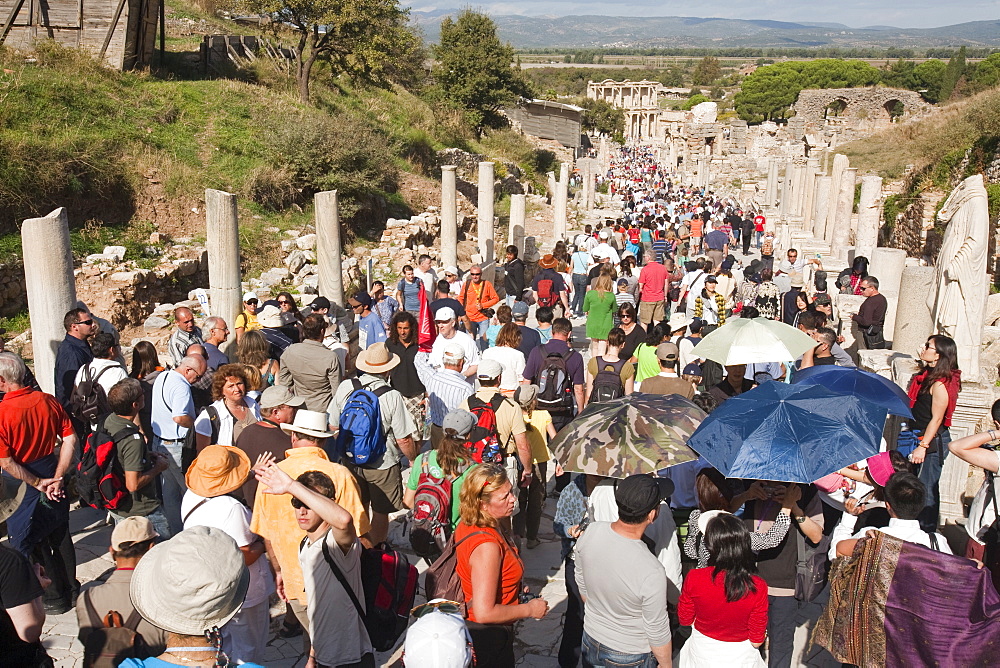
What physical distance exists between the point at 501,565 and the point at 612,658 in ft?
2.34

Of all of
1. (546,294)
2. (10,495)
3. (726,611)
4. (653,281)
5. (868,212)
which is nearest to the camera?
(726,611)

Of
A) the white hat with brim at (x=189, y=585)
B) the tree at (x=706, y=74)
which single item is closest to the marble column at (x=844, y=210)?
the white hat with brim at (x=189, y=585)

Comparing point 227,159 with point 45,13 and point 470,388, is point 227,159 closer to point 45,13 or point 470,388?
point 45,13

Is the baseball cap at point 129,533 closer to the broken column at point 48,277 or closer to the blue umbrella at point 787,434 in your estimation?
the blue umbrella at point 787,434

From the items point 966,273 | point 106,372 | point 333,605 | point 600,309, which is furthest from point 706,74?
point 333,605

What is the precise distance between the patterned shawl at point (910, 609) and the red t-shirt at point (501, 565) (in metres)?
1.52

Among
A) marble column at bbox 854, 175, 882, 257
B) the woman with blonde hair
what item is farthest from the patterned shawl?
marble column at bbox 854, 175, 882, 257

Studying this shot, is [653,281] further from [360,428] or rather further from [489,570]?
Result: [489,570]

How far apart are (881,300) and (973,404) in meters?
3.24

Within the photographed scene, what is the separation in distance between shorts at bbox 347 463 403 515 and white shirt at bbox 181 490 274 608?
46.0 inches

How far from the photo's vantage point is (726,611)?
11.6 ft

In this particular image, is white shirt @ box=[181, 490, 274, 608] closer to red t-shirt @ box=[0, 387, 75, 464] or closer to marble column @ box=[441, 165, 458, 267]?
red t-shirt @ box=[0, 387, 75, 464]

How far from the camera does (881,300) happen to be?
959 cm

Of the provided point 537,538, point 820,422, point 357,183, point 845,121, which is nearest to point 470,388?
point 537,538
